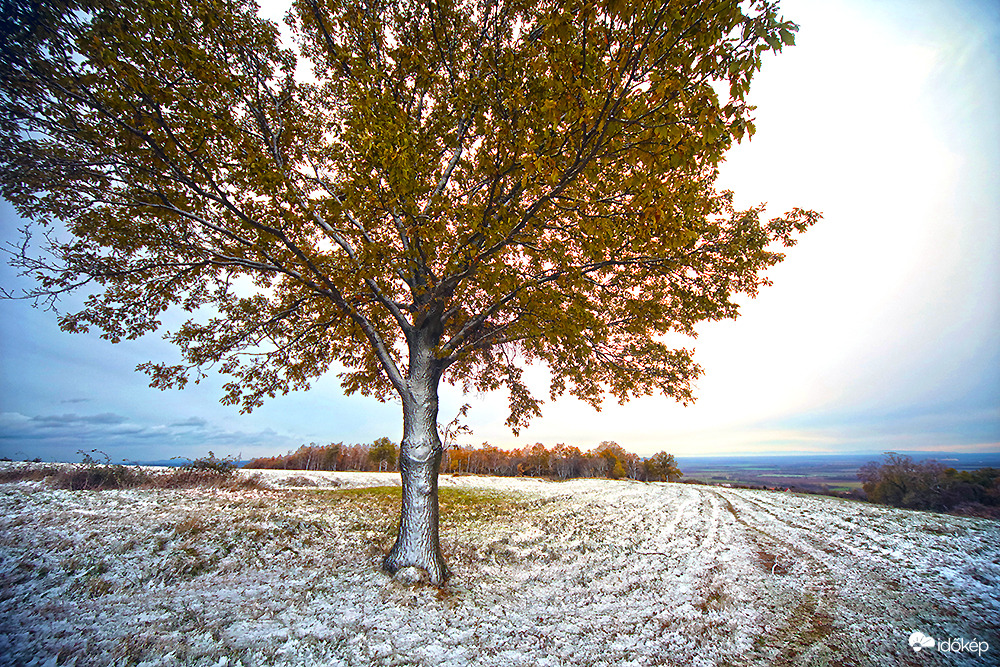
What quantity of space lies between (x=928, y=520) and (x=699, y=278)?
15.3 m

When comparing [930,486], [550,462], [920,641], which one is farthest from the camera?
[550,462]

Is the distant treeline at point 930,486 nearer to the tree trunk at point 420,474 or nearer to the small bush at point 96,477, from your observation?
the tree trunk at point 420,474

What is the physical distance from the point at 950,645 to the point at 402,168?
10583 millimetres

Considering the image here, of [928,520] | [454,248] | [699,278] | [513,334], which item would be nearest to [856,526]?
Answer: [928,520]

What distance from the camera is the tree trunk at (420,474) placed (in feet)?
21.3

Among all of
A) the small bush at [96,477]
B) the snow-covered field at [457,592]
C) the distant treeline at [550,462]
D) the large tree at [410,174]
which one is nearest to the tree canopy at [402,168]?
the large tree at [410,174]

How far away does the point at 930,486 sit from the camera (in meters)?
17.7

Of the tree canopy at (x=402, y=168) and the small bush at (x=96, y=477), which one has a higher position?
the tree canopy at (x=402, y=168)

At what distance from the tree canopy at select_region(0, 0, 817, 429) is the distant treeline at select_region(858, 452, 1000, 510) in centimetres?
2020

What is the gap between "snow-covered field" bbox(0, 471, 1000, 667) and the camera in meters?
4.18

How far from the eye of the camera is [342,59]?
697 centimetres

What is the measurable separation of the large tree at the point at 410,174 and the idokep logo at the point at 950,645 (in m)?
5.08

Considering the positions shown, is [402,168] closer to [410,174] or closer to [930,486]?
[410,174]

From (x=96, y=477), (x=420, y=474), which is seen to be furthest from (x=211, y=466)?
(x=420, y=474)
